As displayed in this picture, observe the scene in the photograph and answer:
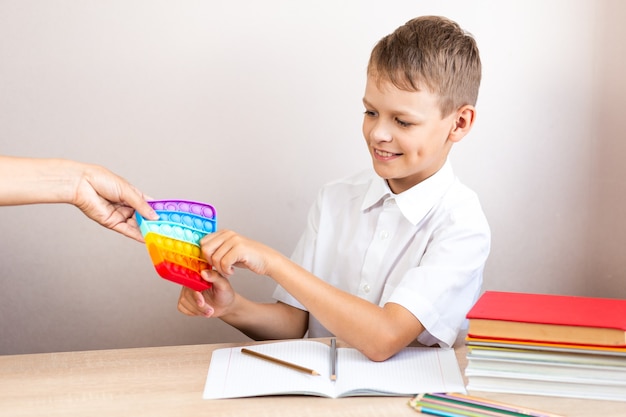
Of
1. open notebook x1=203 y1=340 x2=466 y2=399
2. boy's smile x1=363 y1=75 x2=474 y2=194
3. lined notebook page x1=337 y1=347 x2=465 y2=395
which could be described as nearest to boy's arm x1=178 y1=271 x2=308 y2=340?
open notebook x1=203 y1=340 x2=466 y2=399

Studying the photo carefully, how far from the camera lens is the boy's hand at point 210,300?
147 cm

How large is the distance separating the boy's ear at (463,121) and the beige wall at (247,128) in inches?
17.2

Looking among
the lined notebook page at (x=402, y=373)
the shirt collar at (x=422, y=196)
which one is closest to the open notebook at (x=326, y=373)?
the lined notebook page at (x=402, y=373)

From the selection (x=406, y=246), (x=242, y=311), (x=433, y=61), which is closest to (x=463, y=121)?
(x=433, y=61)

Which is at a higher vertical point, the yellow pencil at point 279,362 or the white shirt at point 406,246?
the white shirt at point 406,246

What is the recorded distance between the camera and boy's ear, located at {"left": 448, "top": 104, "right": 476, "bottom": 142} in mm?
1559

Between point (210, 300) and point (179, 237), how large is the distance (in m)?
0.25

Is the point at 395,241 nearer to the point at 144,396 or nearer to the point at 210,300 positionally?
the point at 210,300

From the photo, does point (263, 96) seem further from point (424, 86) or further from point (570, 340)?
point (570, 340)

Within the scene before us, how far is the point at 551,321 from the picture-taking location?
47.0 inches

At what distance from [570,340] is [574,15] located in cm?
108

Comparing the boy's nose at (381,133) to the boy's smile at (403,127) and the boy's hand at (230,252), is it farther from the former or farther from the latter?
the boy's hand at (230,252)

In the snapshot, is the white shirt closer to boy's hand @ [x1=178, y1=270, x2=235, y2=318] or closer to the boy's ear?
the boy's ear

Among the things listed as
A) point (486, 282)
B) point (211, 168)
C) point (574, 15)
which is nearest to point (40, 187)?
point (211, 168)
